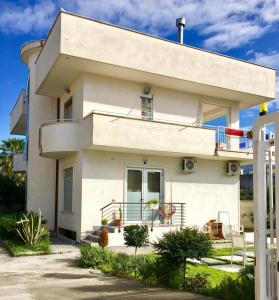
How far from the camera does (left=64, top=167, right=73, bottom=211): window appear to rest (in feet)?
61.3

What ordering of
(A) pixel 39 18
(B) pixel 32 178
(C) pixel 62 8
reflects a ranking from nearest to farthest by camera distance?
1. (A) pixel 39 18
2. (C) pixel 62 8
3. (B) pixel 32 178

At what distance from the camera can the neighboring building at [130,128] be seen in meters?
16.2

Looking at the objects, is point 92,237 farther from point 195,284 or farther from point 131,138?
point 195,284

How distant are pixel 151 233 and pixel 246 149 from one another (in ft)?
24.5

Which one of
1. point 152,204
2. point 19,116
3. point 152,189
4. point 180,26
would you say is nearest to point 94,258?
point 152,204

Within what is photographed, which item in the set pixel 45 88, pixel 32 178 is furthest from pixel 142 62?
pixel 32 178

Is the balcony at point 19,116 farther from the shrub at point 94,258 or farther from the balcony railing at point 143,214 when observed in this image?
the shrub at point 94,258

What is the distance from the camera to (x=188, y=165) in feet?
62.5

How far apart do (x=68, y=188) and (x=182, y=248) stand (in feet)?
37.6

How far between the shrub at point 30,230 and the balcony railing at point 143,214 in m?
3.03

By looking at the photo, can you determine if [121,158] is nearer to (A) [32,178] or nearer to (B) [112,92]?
(B) [112,92]

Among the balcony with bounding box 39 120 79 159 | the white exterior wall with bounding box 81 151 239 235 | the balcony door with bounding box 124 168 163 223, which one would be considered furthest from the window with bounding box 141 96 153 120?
the balcony with bounding box 39 120 79 159

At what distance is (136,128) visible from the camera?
1661cm

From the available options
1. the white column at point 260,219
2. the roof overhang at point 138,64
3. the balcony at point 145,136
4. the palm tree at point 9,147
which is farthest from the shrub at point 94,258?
the palm tree at point 9,147
